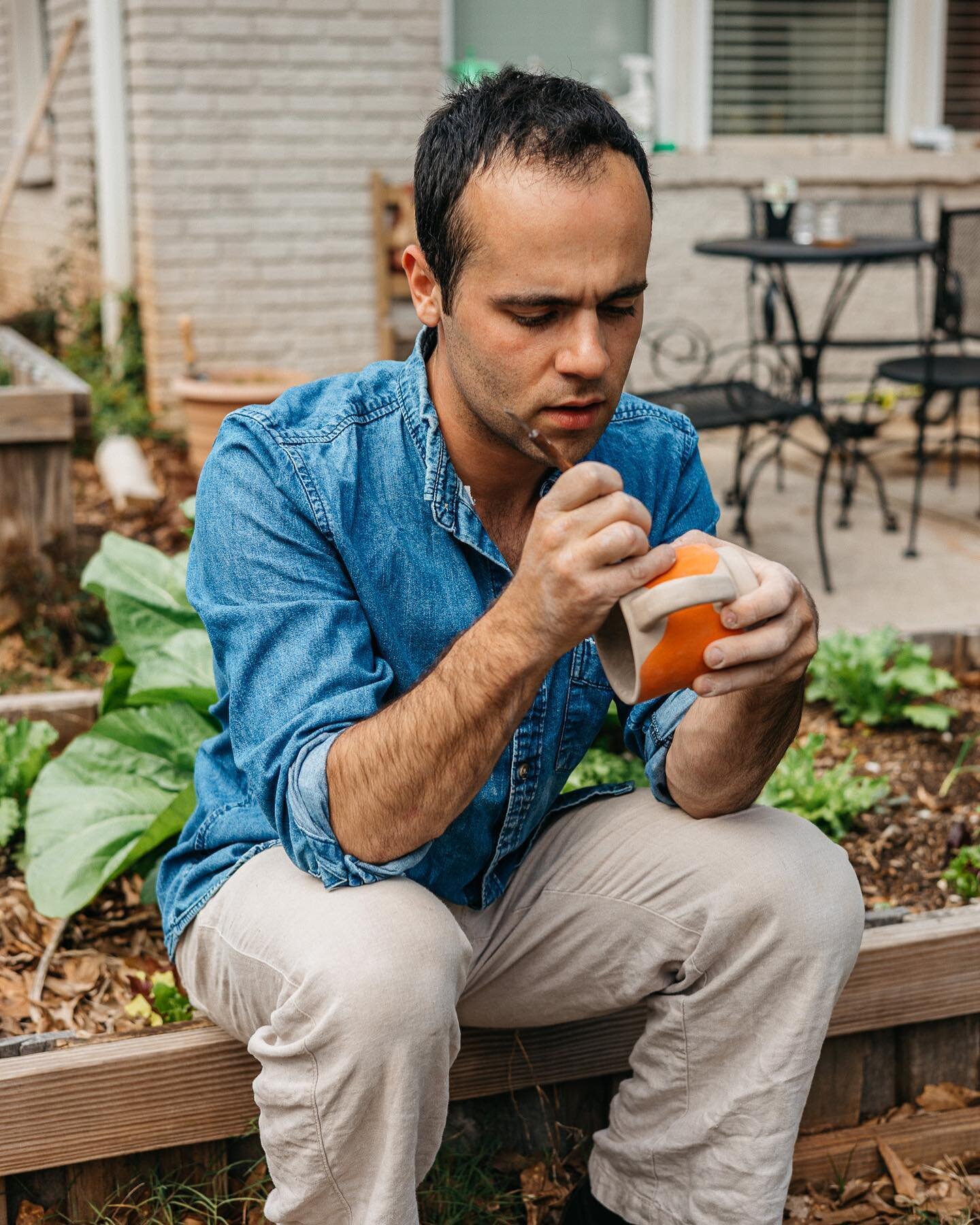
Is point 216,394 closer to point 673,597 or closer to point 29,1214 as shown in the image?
point 29,1214

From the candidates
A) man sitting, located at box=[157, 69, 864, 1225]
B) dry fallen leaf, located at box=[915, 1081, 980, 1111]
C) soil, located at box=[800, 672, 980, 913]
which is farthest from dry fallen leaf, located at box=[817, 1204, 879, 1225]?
soil, located at box=[800, 672, 980, 913]

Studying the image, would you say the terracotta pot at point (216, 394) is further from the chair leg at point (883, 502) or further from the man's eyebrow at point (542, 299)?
the man's eyebrow at point (542, 299)

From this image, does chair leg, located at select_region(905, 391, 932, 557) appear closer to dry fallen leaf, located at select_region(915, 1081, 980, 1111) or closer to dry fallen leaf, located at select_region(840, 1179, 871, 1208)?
dry fallen leaf, located at select_region(915, 1081, 980, 1111)

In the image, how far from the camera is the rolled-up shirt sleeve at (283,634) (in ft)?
5.78

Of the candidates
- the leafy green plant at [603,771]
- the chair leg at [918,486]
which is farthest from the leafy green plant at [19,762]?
the chair leg at [918,486]

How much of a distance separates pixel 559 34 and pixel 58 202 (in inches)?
127

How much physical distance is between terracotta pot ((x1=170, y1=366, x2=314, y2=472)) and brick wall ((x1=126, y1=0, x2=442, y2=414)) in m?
0.31

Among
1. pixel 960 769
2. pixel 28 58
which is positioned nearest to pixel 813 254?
pixel 960 769

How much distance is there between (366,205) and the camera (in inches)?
270

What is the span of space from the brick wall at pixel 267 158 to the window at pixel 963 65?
3.07 meters

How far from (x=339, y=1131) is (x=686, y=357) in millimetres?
6272

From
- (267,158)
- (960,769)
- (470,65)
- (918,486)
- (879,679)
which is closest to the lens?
(960,769)

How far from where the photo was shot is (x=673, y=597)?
1531 millimetres

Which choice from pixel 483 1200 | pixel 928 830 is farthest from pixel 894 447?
pixel 483 1200
